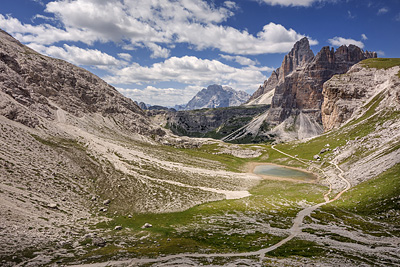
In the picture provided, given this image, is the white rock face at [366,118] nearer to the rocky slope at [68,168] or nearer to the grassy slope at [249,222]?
the grassy slope at [249,222]

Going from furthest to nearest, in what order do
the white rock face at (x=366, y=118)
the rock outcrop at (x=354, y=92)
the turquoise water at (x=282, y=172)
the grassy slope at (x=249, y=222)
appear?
the rock outcrop at (x=354, y=92), the turquoise water at (x=282, y=172), the white rock face at (x=366, y=118), the grassy slope at (x=249, y=222)

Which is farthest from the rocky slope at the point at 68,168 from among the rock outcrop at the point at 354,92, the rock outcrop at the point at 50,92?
Result: the rock outcrop at the point at 354,92

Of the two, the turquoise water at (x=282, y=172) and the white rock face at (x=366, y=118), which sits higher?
the white rock face at (x=366, y=118)

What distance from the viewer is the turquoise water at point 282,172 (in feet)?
369

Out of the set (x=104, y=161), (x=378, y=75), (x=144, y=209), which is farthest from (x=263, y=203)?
(x=378, y=75)

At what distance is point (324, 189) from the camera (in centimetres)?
8344

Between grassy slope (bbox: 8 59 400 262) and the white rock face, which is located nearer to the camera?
grassy slope (bbox: 8 59 400 262)

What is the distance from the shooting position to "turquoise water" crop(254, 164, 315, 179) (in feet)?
369

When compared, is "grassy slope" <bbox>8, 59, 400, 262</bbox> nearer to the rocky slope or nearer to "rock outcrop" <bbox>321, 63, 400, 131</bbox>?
the rocky slope

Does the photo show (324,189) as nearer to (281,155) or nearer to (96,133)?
(281,155)

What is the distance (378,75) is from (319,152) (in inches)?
3767

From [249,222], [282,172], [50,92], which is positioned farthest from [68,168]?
[282,172]

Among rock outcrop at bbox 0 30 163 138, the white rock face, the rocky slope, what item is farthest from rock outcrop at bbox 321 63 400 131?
rock outcrop at bbox 0 30 163 138

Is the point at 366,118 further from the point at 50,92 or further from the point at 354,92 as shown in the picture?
the point at 50,92
